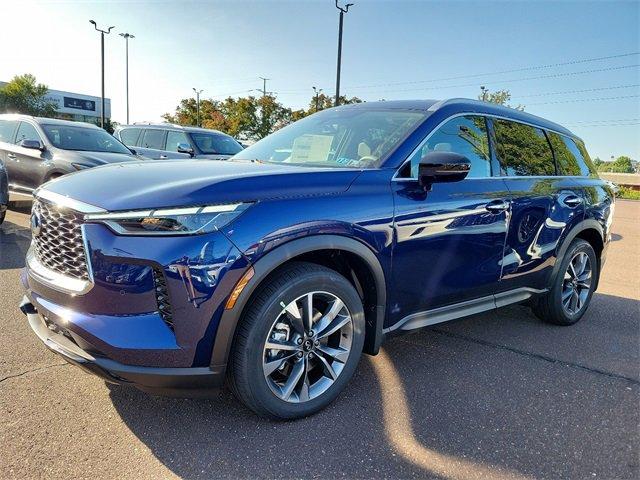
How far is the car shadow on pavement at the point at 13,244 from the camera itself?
5.23m

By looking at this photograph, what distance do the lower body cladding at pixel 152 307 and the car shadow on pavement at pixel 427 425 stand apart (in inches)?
Result: 18.0

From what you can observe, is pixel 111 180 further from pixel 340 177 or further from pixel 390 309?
pixel 390 309

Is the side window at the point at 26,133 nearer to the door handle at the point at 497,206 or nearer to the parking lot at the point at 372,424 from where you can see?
the parking lot at the point at 372,424

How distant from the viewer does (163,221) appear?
208 cm

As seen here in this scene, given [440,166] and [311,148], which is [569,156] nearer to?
[440,166]

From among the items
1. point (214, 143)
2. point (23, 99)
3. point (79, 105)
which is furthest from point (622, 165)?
point (214, 143)

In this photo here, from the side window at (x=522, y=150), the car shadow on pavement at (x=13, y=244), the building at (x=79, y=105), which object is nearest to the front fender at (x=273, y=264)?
the side window at (x=522, y=150)

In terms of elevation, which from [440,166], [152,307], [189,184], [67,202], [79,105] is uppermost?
[79,105]

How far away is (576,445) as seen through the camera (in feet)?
8.09

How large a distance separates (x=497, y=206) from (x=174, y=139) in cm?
889

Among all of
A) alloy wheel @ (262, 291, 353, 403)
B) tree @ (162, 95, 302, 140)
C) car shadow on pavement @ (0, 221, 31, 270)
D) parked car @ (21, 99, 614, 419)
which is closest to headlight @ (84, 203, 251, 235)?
parked car @ (21, 99, 614, 419)

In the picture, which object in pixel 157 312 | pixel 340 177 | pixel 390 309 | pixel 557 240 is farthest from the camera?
pixel 557 240

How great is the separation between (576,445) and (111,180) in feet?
9.16

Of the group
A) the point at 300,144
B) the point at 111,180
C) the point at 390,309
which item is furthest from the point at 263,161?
the point at 390,309
